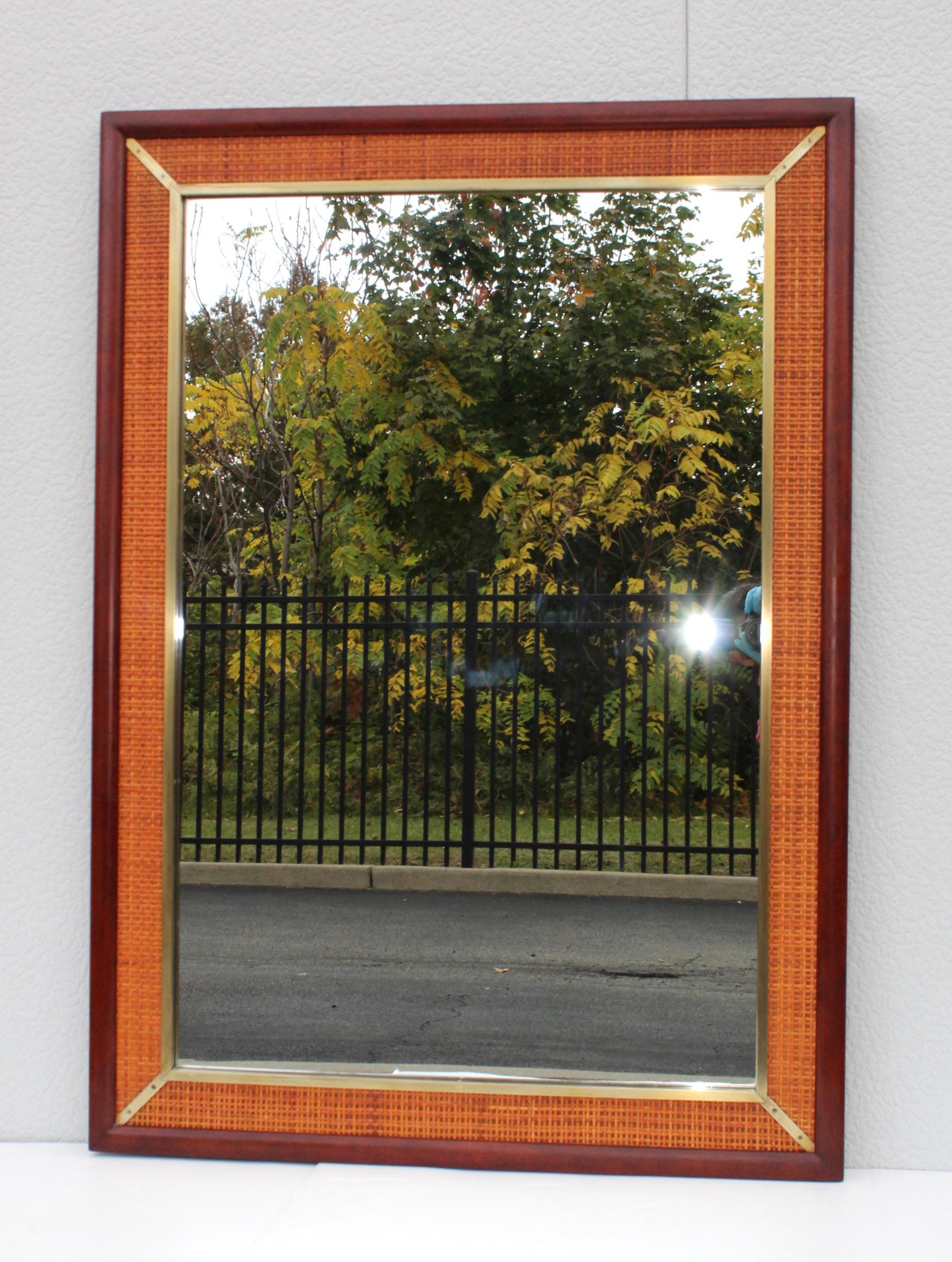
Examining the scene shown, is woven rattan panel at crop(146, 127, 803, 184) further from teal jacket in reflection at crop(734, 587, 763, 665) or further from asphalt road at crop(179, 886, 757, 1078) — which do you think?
asphalt road at crop(179, 886, 757, 1078)

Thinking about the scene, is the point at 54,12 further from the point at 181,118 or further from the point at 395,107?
the point at 395,107

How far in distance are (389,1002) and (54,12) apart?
2.34m

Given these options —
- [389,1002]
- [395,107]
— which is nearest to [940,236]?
[395,107]

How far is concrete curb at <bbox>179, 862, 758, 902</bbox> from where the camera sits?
2.26 metres

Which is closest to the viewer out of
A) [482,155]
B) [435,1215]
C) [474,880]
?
[435,1215]

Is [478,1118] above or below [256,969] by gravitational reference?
below

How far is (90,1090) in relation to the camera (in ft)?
7.85

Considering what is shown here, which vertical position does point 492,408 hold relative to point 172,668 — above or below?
above

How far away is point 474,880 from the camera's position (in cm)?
226

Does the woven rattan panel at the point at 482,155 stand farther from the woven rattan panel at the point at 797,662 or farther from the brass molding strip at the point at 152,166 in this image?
the woven rattan panel at the point at 797,662

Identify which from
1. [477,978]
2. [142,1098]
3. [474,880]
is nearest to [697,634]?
[474,880]

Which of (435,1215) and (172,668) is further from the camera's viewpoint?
(172,668)

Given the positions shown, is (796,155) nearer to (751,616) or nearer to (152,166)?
(751,616)

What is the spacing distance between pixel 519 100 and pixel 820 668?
1.38m
